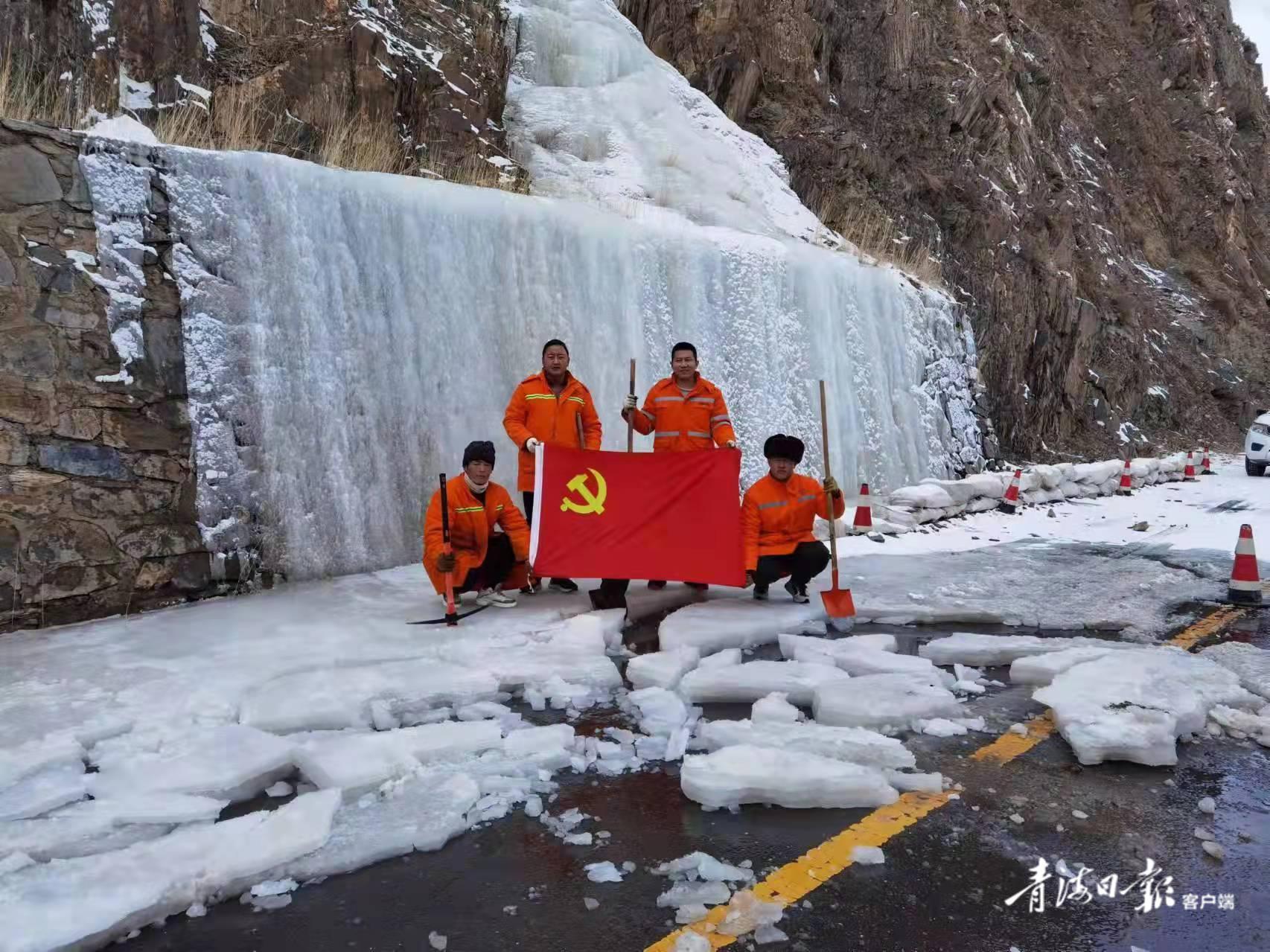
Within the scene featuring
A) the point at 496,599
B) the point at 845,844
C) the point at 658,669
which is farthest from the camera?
the point at 496,599

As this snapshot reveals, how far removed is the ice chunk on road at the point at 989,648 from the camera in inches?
181

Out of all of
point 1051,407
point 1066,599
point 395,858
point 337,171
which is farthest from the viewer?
point 1051,407

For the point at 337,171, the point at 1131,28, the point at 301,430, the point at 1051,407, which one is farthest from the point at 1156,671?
the point at 1131,28

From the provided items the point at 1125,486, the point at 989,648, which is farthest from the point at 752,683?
the point at 1125,486

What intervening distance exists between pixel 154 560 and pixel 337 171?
3271 mm

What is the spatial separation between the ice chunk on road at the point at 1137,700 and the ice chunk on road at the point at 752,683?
0.94 metres

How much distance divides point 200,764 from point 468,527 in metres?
2.55

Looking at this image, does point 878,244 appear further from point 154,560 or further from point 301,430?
point 154,560

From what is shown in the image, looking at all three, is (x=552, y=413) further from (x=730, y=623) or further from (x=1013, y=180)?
(x=1013, y=180)

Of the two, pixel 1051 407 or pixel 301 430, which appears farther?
pixel 1051 407

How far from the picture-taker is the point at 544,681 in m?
4.13

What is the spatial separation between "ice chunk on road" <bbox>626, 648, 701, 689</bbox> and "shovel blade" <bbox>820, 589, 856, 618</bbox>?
136cm

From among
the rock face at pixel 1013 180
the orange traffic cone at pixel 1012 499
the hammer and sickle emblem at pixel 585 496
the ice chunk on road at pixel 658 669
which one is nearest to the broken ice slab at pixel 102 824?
the ice chunk on road at pixel 658 669

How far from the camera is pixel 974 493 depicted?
34.9 ft
